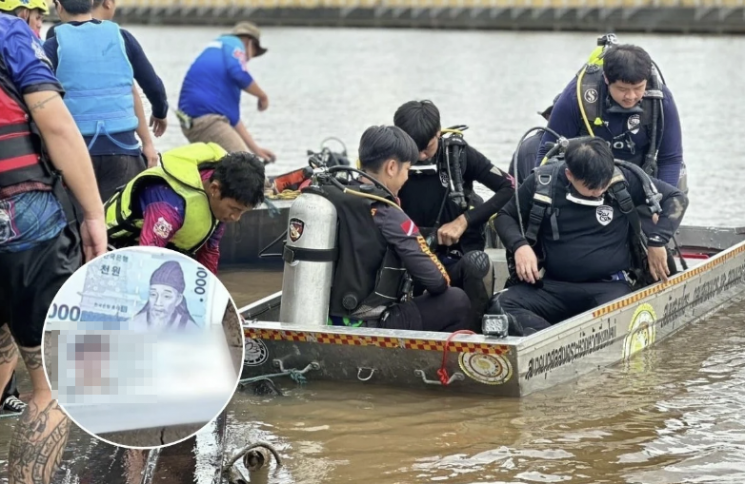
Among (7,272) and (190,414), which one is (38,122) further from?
(190,414)

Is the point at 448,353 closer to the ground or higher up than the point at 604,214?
closer to the ground

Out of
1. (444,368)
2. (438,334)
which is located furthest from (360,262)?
(444,368)

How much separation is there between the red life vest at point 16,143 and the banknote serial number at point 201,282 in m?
0.59

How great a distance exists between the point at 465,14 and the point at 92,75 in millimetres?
45335

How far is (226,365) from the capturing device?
4.36 metres

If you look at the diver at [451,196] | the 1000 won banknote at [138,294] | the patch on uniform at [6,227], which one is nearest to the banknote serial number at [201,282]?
the 1000 won banknote at [138,294]

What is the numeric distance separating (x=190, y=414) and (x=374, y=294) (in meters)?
1.82

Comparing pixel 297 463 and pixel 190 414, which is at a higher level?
pixel 190 414

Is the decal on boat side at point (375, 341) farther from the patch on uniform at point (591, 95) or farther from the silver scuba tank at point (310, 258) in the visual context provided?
the patch on uniform at point (591, 95)

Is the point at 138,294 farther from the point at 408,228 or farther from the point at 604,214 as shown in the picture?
the point at 604,214

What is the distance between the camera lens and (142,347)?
419 cm

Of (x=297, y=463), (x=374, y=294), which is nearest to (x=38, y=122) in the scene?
(x=297, y=463)

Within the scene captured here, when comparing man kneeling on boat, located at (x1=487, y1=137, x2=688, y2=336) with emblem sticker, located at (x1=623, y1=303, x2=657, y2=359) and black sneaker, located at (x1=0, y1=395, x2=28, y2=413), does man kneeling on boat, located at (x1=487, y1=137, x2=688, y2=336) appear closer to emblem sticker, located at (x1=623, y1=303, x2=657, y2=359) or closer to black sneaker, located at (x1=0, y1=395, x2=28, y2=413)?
emblem sticker, located at (x1=623, y1=303, x2=657, y2=359)

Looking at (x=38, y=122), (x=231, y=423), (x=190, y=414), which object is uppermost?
(x=38, y=122)
